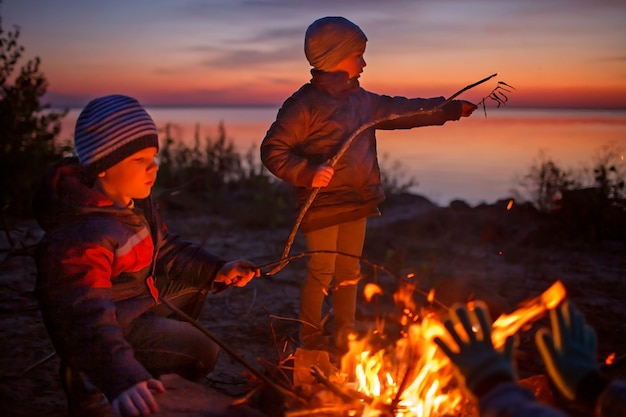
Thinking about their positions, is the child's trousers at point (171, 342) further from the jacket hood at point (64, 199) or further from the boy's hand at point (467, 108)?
the boy's hand at point (467, 108)

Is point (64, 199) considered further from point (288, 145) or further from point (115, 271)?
point (288, 145)

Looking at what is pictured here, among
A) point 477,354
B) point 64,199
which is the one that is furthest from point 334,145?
point 477,354

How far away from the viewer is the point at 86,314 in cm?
273

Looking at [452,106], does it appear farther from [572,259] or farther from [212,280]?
[572,259]

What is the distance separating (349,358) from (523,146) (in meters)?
13.4

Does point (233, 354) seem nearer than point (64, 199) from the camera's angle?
Yes

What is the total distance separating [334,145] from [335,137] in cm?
5

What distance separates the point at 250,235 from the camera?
778cm

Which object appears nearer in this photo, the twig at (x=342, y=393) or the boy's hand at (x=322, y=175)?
the twig at (x=342, y=393)

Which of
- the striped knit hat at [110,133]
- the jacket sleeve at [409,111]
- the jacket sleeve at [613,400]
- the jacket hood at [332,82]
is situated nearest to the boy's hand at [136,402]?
the striped knit hat at [110,133]

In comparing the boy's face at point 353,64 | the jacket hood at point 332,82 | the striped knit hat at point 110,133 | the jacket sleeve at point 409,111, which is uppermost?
the boy's face at point 353,64

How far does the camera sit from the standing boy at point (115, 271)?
8.89 ft

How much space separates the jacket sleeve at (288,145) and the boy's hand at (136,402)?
1.62m

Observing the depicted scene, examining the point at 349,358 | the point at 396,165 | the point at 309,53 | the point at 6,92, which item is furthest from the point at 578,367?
the point at 396,165
